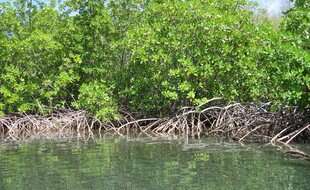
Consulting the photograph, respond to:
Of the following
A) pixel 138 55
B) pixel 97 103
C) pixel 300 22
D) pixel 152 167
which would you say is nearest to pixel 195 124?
pixel 138 55

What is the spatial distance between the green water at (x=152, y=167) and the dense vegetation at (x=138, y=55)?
1.64m

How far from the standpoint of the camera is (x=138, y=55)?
13.7 metres

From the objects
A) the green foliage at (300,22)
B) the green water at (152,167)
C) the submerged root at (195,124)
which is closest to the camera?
the green water at (152,167)

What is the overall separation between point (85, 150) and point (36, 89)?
16.6 ft

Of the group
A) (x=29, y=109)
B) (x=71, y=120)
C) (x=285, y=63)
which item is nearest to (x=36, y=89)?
(x=29, y=109)

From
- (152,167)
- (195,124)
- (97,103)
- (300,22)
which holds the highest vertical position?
(300,22)

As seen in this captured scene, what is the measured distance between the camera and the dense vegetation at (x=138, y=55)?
12.5 metres

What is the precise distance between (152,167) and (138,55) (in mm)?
5751

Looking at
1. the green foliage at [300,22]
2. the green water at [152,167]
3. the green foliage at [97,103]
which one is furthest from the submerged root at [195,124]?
the green foliage at [300,22]

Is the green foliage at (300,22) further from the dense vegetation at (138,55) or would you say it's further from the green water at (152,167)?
the green water at (152,167)

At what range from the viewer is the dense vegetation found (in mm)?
12453

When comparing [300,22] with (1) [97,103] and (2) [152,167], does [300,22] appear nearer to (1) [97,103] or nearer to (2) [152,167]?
(2) [152,167]

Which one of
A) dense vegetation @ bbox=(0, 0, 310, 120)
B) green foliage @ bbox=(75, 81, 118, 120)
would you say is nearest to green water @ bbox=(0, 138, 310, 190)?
dense vegetation @ bbox=(0, 0, 310, 120)

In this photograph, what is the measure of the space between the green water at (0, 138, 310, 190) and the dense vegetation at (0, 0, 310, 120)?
5.36 ft
